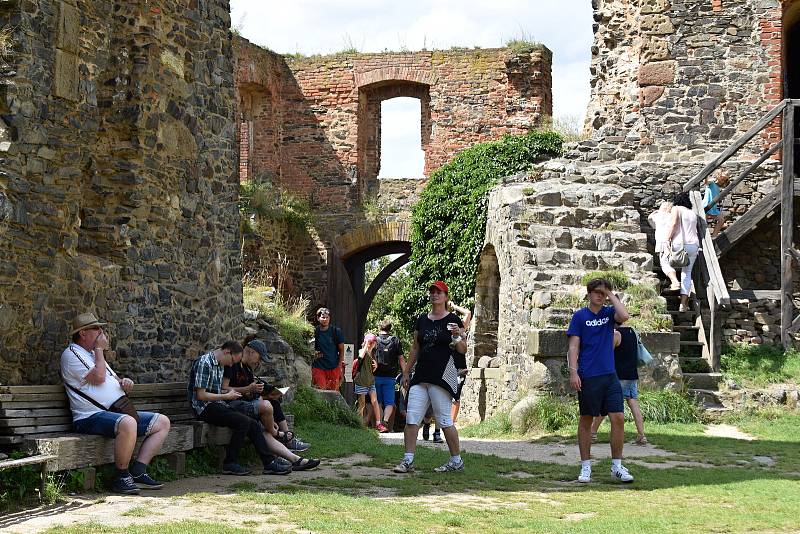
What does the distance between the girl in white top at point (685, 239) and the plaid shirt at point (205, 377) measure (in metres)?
8.10

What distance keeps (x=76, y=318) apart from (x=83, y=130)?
160 cm

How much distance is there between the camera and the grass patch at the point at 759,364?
14883 millimetres

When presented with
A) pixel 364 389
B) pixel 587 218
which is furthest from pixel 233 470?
pixel 587 218

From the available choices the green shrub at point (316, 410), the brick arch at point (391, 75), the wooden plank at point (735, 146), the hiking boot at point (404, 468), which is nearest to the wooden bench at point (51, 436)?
the hiking boot at point (404, 468)

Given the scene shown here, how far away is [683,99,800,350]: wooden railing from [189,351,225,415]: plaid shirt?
24.8 feet

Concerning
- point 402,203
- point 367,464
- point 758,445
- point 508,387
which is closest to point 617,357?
point 758,445

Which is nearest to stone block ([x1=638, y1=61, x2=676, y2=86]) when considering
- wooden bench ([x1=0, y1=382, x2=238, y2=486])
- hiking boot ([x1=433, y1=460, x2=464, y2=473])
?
hiking boot ([x1=433, y1=460, x2=464, y2=473])

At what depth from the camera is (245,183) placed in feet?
80.9

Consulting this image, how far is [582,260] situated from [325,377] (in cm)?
361

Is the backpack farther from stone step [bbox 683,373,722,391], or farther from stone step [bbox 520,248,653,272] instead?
stone step [bbox 683,373,722,391]

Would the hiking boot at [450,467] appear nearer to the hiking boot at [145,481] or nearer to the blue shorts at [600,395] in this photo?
the blue shorts at [600,395]

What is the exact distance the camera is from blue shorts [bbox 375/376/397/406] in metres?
14.9

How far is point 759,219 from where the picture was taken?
54.9ft

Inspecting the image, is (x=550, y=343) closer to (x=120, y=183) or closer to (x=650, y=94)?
(x=120, y=183)
